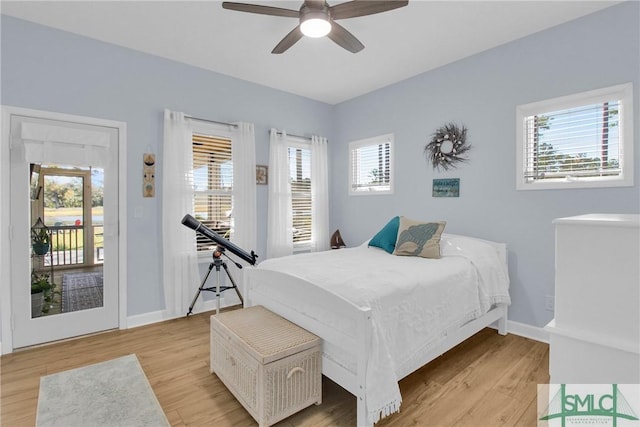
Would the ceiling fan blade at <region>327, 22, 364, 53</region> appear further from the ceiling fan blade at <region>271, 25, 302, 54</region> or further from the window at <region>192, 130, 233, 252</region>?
the window at <region>192, 130, 233, 252</region>

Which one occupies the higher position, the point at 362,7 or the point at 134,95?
the point at 362,7

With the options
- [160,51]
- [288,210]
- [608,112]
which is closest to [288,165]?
[288,210]

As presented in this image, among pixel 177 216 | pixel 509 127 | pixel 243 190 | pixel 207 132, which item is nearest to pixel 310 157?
pixel 243 190

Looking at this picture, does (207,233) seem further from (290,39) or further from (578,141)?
(578,141)

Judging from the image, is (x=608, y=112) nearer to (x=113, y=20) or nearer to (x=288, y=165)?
(x=288, y=165)

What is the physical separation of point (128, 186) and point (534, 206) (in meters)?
3.98

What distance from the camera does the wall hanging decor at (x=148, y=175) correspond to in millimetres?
3322

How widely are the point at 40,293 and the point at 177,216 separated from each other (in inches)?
52.7

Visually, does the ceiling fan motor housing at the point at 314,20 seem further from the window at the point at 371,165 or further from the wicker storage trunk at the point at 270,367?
the window at the point at 371,165

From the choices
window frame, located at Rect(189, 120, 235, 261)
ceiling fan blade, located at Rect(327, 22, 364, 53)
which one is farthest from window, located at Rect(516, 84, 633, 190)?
window frame, located at Rect(189, 120, 235, 261)

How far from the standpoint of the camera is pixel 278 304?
2.35 metres

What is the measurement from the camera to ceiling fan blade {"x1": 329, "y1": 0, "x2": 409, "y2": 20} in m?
2.01

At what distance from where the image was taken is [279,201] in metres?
4.31

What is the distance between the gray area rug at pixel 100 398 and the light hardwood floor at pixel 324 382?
62mm
